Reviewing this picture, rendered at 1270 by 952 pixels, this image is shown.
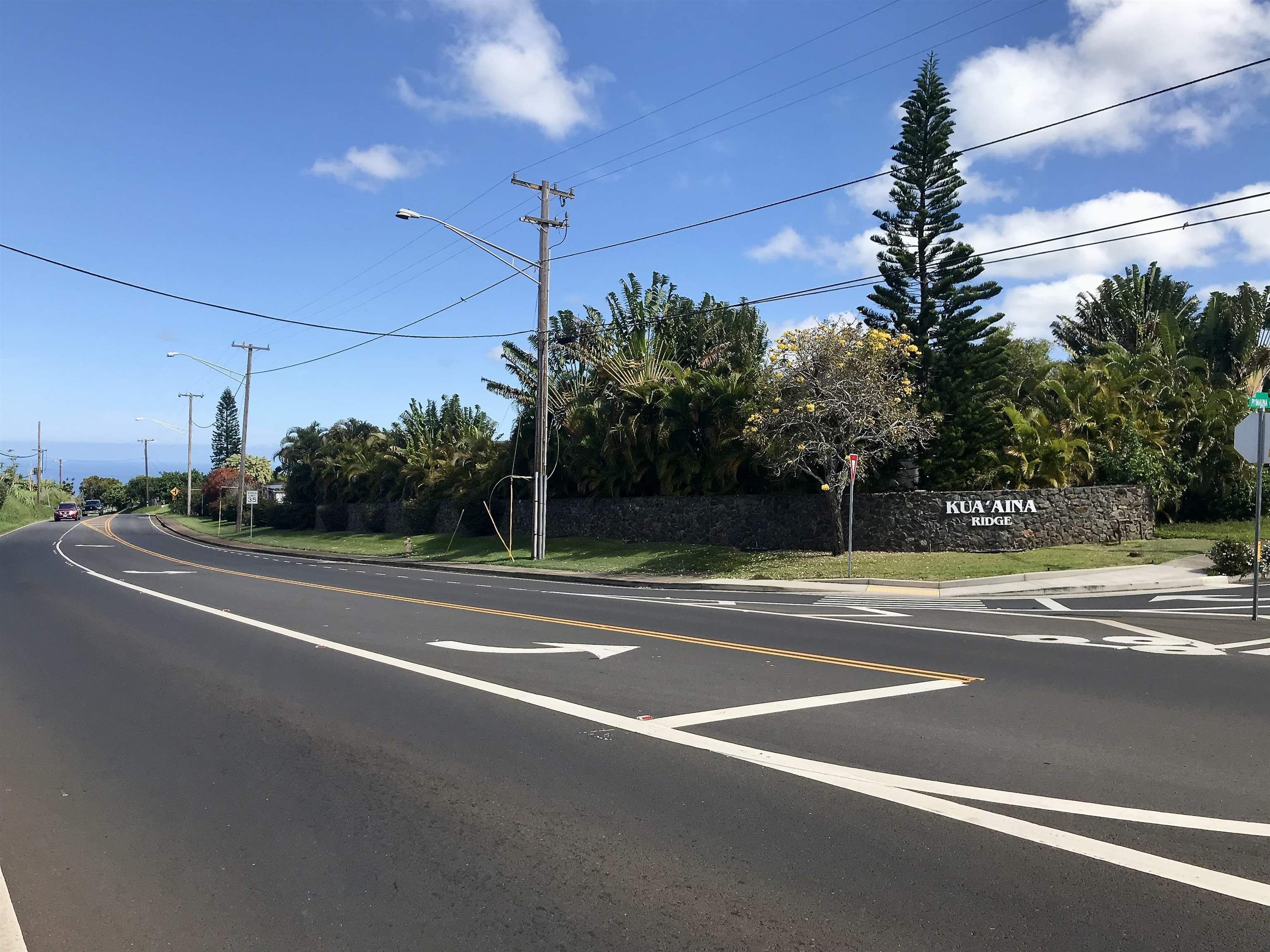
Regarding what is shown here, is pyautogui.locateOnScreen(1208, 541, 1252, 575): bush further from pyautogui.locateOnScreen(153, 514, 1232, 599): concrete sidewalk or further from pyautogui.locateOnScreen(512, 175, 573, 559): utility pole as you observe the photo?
pyautogui.locateOnScreen(512, 175, 573, 559): utility pole

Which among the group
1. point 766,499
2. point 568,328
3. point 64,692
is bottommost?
point 64,692

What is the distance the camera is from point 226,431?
11450 centimetres

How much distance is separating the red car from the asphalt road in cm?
7556

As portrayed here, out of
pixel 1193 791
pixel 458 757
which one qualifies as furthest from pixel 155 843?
pixel 1193 791

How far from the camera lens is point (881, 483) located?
27.1 metres

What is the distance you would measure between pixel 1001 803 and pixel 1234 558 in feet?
56.1

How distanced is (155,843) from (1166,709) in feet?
24.5

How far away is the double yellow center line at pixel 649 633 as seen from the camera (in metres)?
9.38

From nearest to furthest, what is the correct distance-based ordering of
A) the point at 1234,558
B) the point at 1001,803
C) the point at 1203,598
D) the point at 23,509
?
the point at 1001,803 → the point at 1203,598 → the point at 1234,558 → the point at 23,509

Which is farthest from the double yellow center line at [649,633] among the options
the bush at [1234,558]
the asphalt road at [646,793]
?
the bush at [1234,558]

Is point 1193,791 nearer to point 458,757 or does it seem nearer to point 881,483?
point 458,757

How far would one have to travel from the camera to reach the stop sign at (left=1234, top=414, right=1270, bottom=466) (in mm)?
13148

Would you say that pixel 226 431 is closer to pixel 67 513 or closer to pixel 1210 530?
pixel 67 513

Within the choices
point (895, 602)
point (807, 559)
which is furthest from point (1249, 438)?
point (807, 559)
